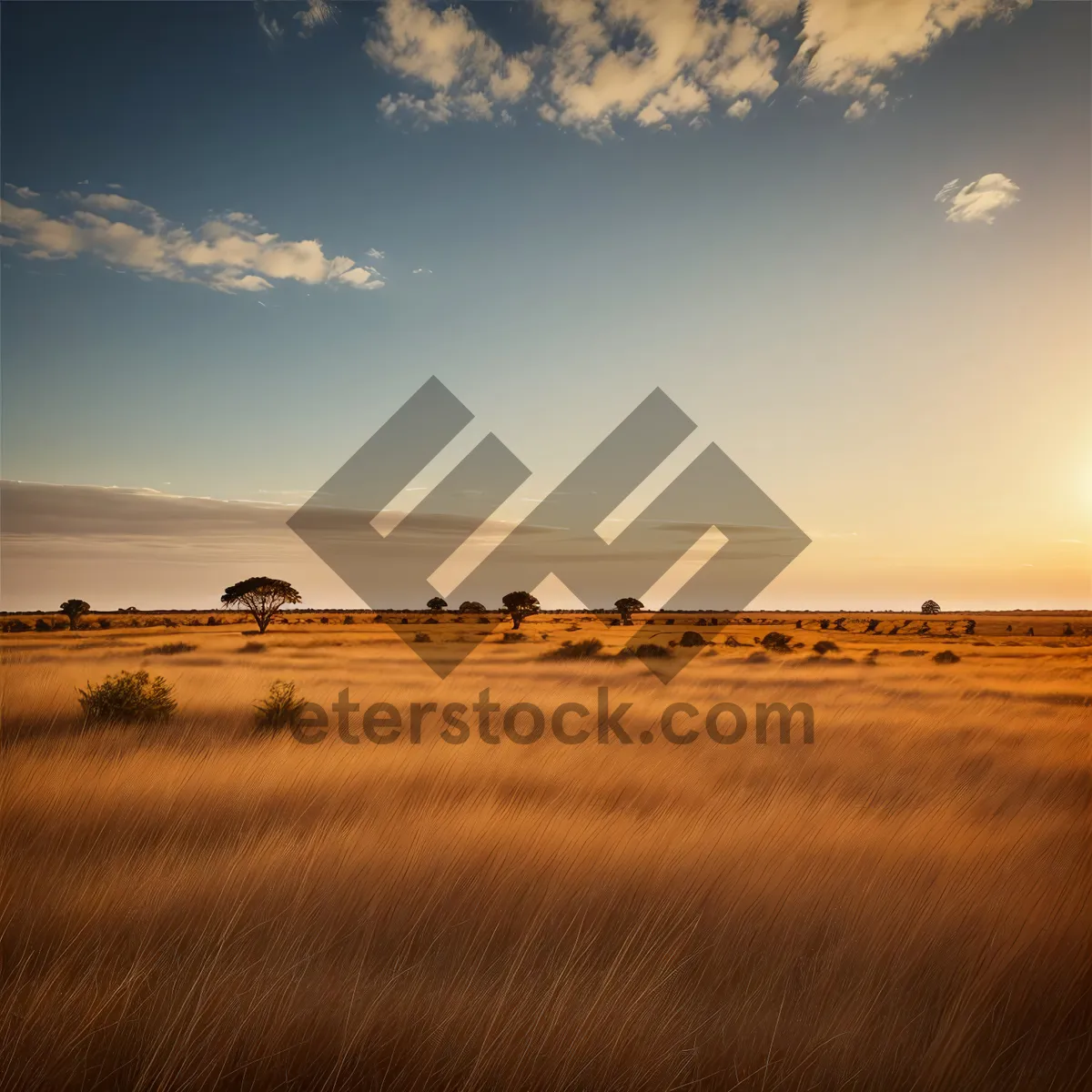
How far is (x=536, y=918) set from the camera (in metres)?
3.96

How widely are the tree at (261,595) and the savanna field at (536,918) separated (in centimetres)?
4678

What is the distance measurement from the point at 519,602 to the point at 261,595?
23138mm

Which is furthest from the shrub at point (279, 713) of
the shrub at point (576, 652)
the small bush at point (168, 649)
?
the small bush at point (168, 649)

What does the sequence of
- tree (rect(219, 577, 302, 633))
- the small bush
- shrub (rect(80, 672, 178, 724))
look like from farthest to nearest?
tree (rect(219, 577, 302, 633))
the small bush
shrub (rect(80, 672, 178, 724))

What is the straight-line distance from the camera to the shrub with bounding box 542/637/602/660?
83.9 ft

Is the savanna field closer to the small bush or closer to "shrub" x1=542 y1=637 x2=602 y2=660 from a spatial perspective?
"shrub" x1=542 y1=637 x2=602 y2=660

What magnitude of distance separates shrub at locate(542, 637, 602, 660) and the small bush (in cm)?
1704

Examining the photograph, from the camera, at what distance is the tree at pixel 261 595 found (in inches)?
2025

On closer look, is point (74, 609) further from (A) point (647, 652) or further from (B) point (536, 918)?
(B) point (536, 918)

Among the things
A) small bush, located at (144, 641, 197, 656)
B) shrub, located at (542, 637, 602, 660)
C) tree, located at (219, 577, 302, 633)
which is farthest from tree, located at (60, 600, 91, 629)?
shrub, located at (542, 637, 602, 660)

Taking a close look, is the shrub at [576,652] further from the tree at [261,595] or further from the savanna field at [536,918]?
the tree at [261,595]

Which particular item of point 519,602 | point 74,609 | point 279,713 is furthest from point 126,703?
point 74,609

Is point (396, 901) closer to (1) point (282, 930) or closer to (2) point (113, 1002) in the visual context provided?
(1) point (282, 930)

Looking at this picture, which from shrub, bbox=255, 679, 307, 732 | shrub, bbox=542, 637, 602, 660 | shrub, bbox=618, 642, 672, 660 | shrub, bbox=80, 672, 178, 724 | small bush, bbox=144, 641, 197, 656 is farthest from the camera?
small bush, bbox=144, 641, 197, 656
